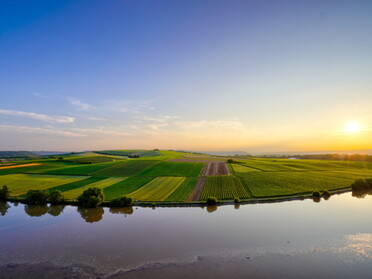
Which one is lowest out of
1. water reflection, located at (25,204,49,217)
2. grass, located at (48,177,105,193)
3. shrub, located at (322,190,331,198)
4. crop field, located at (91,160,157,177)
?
water reflection, located at (25,204,49,217)

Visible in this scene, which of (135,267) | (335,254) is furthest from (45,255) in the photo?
(335,254)

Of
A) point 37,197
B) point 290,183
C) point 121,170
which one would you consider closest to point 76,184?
point 37,197

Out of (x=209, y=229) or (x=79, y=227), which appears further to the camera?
(x=79, y=227)

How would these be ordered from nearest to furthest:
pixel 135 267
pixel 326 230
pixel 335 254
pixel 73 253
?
pixel 135 267 < pixel 335 254 < pixel 73 253 < pixel 326 230

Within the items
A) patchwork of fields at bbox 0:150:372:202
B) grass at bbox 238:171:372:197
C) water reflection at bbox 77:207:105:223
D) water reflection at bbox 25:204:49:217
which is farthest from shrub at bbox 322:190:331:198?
water reflection at bbox 25:204:49:217

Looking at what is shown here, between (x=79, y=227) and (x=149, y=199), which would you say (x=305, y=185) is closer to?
(x=149, y=199)

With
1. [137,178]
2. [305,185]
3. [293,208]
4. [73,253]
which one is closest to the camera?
[73,253]

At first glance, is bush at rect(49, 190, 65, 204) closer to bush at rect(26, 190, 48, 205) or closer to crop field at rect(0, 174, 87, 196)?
bush at rect(26, 190, 48, 205)
